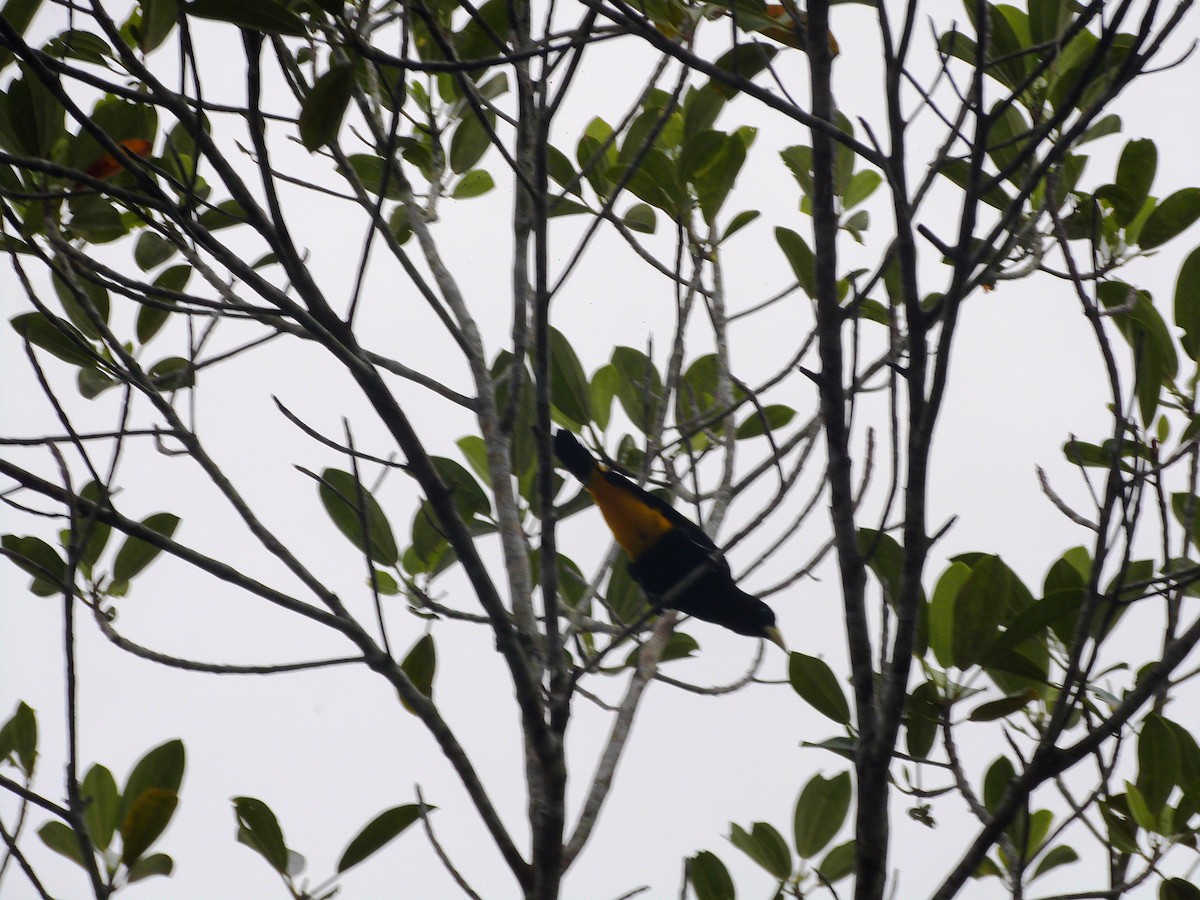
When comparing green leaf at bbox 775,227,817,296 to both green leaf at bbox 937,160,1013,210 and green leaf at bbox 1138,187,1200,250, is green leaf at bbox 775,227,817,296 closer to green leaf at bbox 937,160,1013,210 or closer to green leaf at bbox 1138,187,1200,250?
green leaf at bbox 937,160,1013,210

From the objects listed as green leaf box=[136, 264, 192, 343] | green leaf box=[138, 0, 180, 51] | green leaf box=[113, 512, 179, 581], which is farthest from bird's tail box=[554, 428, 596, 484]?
green leaf box=[138, 0, 180, 51]

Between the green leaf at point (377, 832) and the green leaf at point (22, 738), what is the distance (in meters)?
0.75

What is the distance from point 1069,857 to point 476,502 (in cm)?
166

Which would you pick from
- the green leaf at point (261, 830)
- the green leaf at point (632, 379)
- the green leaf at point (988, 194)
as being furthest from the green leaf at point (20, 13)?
the green leaf at point (988, 194)

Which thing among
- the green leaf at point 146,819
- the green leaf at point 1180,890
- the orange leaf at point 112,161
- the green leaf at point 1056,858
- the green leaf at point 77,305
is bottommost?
the green leaf at point 1180,890

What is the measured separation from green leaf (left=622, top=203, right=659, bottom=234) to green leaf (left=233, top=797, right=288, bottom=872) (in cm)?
196

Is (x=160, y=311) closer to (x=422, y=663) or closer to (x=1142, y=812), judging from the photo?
(x=422, y=663)

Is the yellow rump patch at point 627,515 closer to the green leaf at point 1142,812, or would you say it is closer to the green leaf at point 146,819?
the green leaf at point 1142,812

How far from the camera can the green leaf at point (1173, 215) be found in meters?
2.65

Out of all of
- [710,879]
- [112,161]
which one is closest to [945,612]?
[710,879]

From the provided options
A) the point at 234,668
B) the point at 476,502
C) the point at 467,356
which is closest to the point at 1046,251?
the point at 467,356

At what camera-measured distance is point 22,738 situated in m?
2.43

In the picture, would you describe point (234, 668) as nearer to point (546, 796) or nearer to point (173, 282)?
point (546, 796)

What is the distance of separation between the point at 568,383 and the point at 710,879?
134 centimetres
